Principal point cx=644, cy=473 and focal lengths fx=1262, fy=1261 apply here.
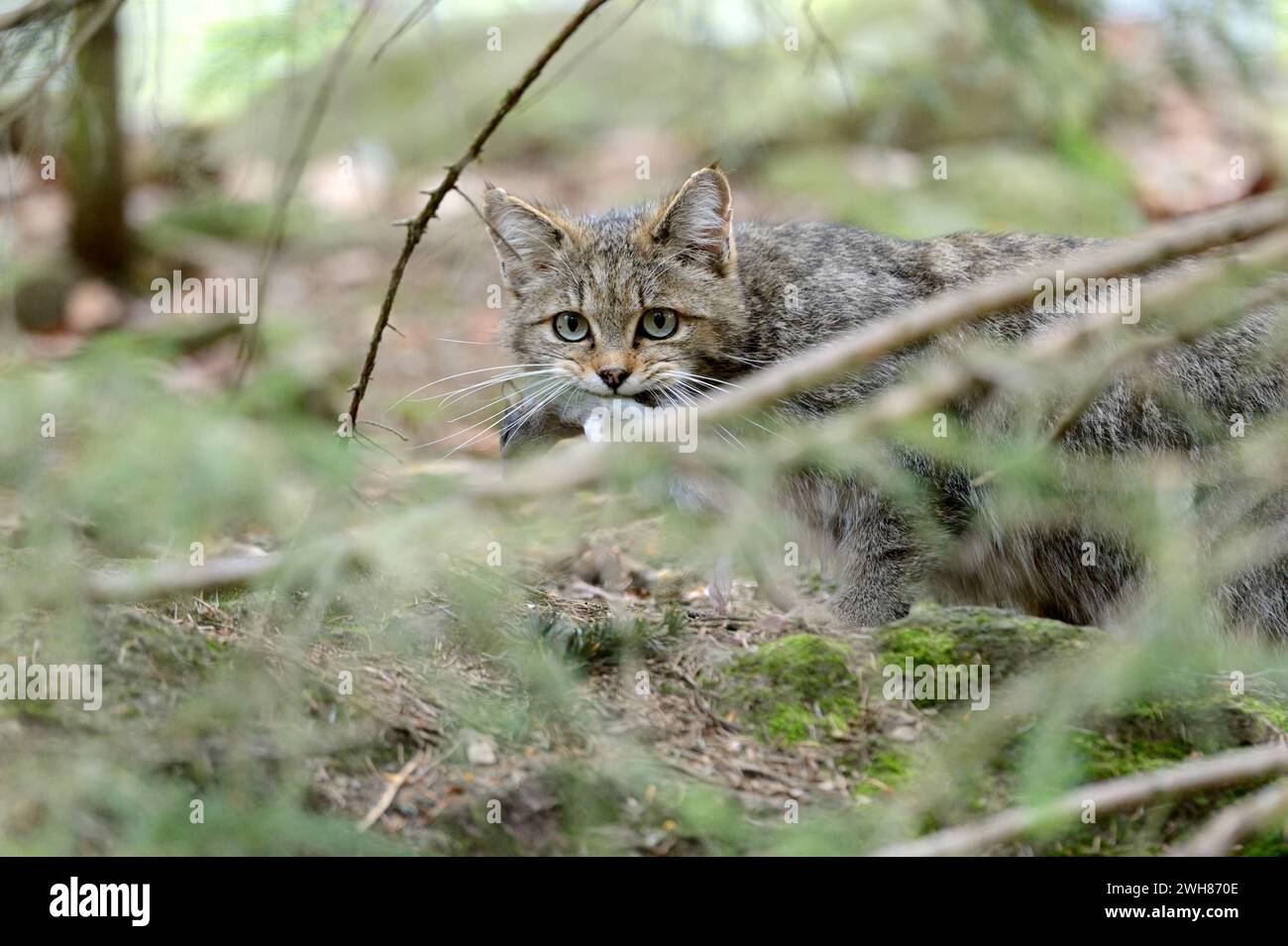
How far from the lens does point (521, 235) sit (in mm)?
5398

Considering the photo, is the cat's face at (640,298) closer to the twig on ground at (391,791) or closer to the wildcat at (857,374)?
the wildcat at (857,374)

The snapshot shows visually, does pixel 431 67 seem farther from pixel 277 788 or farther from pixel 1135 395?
pixel 277 788

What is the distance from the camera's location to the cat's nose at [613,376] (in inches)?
195

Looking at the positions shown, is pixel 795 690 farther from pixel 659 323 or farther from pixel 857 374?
pixel 659 323

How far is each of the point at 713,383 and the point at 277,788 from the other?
255 cm

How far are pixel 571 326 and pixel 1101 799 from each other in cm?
322

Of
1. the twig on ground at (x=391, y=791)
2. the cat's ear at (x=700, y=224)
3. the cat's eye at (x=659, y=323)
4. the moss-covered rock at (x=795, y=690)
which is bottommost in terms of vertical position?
the twig on ground at (x=391, y=791)

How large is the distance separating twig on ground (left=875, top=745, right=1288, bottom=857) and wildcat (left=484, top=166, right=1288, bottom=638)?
208cm

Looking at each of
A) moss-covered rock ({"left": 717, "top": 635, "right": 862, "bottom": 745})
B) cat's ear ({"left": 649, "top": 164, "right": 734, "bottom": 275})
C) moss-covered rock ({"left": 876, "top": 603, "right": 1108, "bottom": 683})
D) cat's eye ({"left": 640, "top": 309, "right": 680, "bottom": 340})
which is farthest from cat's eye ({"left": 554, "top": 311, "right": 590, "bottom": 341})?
moss-covered rock ({"left": 876, "top": 603, "right": 1108, "bottom": 683})

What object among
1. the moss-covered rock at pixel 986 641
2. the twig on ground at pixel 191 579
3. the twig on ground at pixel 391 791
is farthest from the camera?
the moss-covered rock at pixel 986 641

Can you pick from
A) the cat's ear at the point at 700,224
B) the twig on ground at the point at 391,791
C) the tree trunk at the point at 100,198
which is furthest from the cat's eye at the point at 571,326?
the tree trunk at the point at 100,198

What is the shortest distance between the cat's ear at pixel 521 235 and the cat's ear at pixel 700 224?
431mm

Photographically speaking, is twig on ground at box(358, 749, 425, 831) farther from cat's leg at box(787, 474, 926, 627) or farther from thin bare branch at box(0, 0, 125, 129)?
thin bare branch at box(0, 0, 125, 129)

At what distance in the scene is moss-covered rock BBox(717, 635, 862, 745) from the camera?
13.7ft
